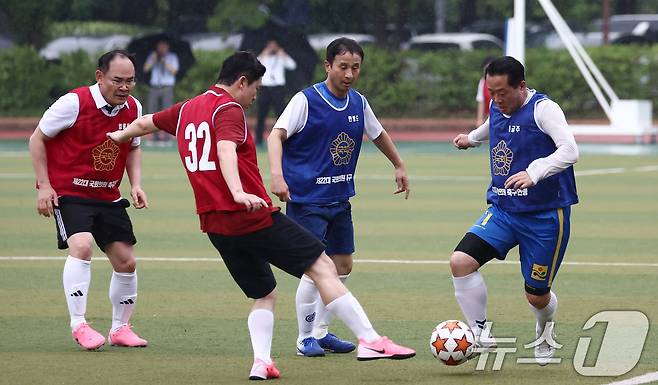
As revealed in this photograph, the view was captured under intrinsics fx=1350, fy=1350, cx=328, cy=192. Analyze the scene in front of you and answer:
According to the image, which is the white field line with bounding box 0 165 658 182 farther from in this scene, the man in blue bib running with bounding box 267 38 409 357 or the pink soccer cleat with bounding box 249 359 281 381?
the pink soccer cleat with bounding box 249 359 281 381

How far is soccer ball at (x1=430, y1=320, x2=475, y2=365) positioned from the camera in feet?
25.5

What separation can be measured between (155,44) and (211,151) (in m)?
28.2

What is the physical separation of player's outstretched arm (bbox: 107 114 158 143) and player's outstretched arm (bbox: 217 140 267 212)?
0.69 meters

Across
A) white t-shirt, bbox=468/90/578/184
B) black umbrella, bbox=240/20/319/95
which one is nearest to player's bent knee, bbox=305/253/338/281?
white t-shirt, bbox=468/90/578/184

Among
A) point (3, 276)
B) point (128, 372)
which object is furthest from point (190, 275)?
point (128, 372)

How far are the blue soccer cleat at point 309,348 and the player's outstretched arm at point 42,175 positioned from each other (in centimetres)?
183

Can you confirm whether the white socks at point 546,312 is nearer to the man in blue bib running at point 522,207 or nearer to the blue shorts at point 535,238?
the man in blue bib running at point 522,207

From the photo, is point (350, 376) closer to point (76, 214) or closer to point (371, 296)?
point (76, 214)

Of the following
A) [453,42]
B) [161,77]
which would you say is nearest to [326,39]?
[453,42]

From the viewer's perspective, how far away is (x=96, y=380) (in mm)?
7668

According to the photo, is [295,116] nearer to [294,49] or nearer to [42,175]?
[42,175]

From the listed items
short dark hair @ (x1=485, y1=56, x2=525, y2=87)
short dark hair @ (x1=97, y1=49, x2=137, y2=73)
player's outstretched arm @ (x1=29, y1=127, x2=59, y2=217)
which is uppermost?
short dark hair @ (x1=97, y1=49, x2=137, y2=73)

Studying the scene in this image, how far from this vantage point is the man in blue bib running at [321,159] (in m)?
8.55

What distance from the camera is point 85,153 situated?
8.81m
